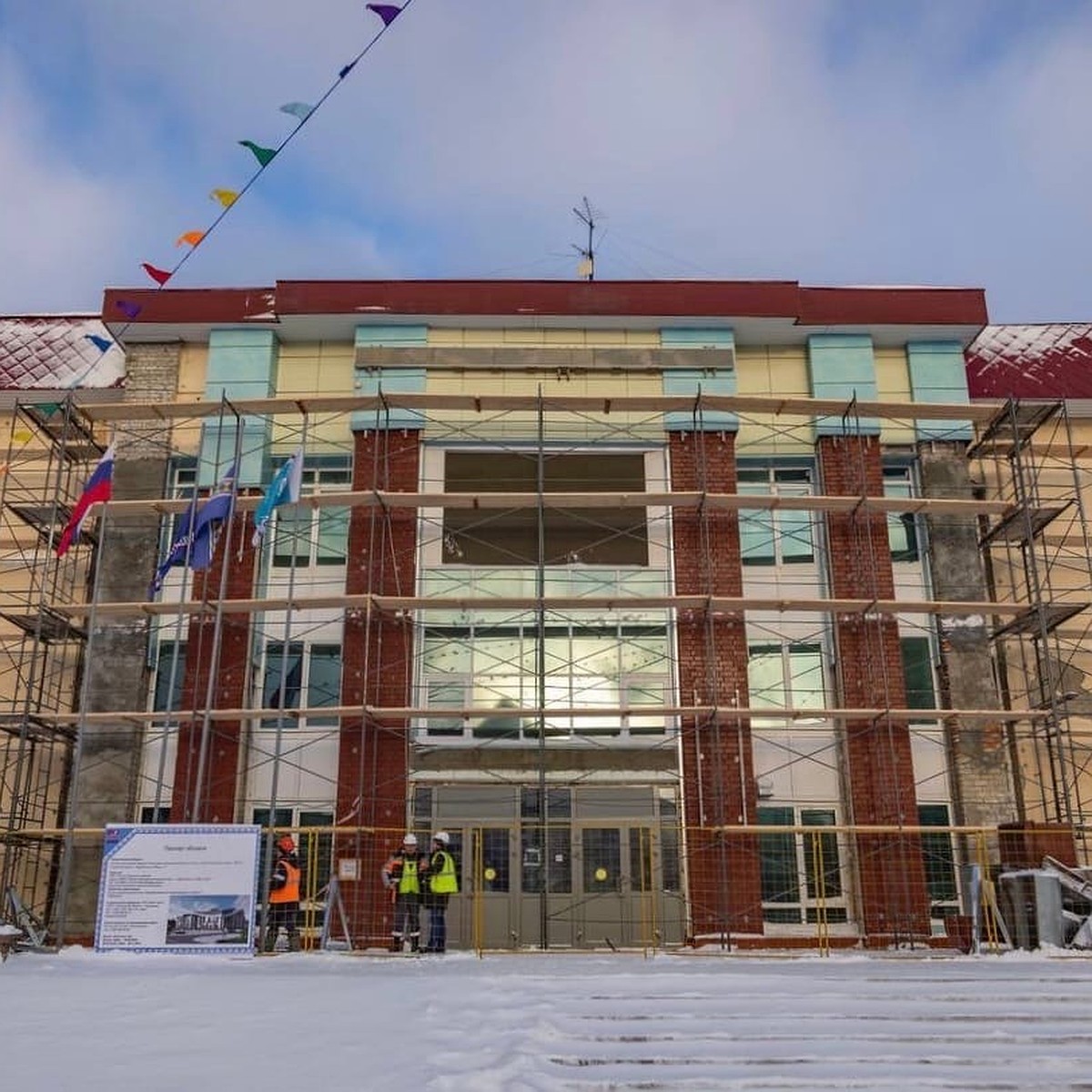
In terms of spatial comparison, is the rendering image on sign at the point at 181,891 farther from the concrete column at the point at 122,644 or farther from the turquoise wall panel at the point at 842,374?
the turquoise wall panel at the point at 842,374

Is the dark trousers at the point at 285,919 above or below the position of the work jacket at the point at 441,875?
below

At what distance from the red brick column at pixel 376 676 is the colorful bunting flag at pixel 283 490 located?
132 centimetres

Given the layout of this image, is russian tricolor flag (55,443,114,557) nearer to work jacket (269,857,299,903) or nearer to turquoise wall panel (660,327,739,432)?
work jacket (269,857,299,903)

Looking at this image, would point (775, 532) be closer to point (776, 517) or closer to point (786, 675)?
point (776, 517)

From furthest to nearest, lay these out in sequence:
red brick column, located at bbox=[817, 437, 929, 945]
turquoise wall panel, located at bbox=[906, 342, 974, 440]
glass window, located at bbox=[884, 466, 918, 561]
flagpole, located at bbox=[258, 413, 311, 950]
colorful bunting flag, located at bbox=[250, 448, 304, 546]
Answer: turquoise wall panel, located at bbox=[906, 342, 974, 440]
glass window, located at bbox=[884, 466, 918, 561]
red brick column, located at bbox=[817, 437, 929, 945]
colorful bunting flag, located at bbox=[250, 448, 304, 546]
flagpole, located at bbox=[258, 413, 311, 950]

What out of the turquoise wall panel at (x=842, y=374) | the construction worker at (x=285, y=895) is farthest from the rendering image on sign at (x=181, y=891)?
the turquoise wall panel at (x=842, y=374)

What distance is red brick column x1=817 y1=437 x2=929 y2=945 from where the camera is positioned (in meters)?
20.3

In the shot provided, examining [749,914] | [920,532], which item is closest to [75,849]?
[749,914]

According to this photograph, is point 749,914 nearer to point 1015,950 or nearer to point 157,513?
point 1015,950

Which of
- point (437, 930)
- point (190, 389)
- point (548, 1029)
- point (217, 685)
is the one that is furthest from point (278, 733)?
point (548, 1029)

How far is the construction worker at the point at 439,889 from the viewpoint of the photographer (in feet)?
53.8

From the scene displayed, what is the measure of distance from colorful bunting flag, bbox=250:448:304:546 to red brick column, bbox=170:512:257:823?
0.76m

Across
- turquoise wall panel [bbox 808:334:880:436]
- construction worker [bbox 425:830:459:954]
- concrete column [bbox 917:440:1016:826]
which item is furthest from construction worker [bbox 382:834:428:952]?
turquoise wall panel [bbox 808:334:880:436]

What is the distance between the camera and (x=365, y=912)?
66.0 feet
